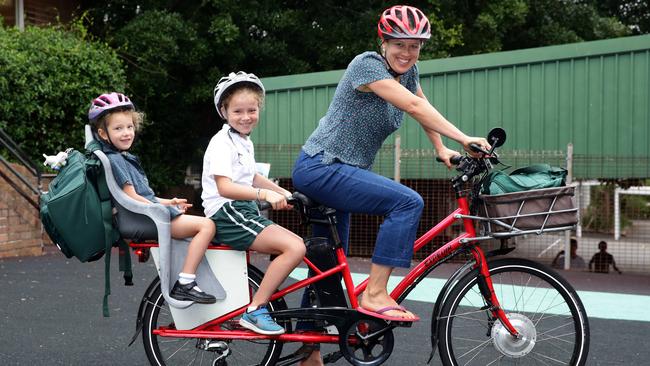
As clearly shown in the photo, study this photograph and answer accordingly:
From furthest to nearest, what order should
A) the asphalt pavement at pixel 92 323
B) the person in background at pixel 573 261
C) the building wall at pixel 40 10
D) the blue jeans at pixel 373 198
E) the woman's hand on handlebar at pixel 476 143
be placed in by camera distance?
the building wall at pixel 40 10
the person in background at pixel 573 261
the asphalt pavement at pixel 92 323
the blue jeans at pixel 373 198
the woman's hand on handlebar at pixel 476 143

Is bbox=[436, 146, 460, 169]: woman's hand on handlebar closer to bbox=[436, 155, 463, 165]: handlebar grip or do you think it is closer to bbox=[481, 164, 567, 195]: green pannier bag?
bbox=[436, 155, 463, 165]: handlebar grip

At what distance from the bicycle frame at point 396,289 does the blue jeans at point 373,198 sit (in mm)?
185

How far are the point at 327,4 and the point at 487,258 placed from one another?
18389 mm

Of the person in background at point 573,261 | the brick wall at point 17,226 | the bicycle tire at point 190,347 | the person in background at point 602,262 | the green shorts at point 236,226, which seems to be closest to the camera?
the green shorts at point 236,226

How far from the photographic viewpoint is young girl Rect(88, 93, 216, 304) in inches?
181

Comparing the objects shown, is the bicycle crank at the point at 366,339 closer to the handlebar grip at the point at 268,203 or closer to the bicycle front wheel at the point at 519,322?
the bicycle front wheel at the point at 519,322

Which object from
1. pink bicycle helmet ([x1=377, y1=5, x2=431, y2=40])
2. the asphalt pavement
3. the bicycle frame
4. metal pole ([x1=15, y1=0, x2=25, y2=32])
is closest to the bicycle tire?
the bicycle frame

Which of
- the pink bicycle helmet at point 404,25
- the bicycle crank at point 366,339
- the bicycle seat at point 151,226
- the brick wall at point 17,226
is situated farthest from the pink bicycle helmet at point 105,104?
the brick wall at point 17,226

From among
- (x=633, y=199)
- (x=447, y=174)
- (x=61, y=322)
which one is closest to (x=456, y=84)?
(x=447, y=174)

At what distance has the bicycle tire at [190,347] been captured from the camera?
484 centimetres

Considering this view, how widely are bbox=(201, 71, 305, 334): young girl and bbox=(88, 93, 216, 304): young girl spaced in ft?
0.38

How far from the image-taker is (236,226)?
464 centimetres

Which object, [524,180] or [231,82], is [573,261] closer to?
[524,180]

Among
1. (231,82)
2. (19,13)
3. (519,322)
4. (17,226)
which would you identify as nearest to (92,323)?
(231,82)
